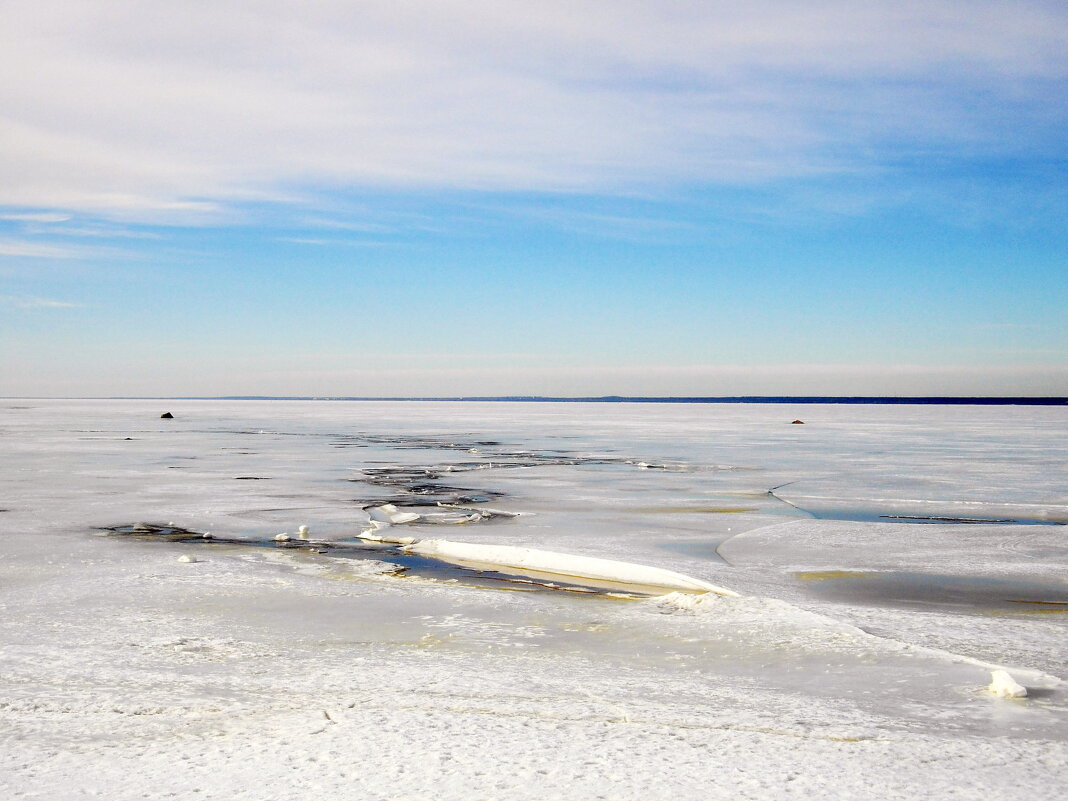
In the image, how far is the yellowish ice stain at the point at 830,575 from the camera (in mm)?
8195

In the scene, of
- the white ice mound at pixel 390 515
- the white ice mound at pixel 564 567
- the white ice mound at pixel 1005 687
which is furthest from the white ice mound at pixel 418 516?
the white ice mound at pixel 1005 687

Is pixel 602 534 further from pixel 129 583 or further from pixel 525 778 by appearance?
pixel 525 778

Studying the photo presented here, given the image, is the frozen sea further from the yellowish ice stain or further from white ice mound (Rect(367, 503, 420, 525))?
white ice mound (Rect(367, 503, 420, 525))

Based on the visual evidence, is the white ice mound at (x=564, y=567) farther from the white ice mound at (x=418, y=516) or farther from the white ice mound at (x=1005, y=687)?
the white ice mound at (x=1005, y=687)

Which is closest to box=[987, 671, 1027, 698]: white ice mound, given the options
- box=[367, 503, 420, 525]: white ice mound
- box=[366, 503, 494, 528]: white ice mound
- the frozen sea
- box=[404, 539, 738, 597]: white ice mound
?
the frozen sea

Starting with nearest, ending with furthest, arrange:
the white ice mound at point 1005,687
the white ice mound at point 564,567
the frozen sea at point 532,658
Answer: the frozen sea at point 532,658 < the white ice mound at point 1005,687 < the white ice mound at point 564,567

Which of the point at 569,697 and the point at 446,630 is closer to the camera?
the point at 569,697

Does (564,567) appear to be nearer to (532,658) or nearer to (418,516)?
(532,658)

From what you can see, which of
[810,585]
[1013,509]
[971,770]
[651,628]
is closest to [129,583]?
[651,628]

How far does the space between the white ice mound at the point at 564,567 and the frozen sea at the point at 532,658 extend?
292 millimetres

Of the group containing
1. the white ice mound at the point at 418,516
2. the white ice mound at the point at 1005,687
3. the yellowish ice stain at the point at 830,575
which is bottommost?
the white ice mound at the point at 418,516

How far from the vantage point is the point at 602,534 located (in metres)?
10.5

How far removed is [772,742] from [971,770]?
0.80 metres

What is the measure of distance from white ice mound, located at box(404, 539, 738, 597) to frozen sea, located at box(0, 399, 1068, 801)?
0.96 feet
